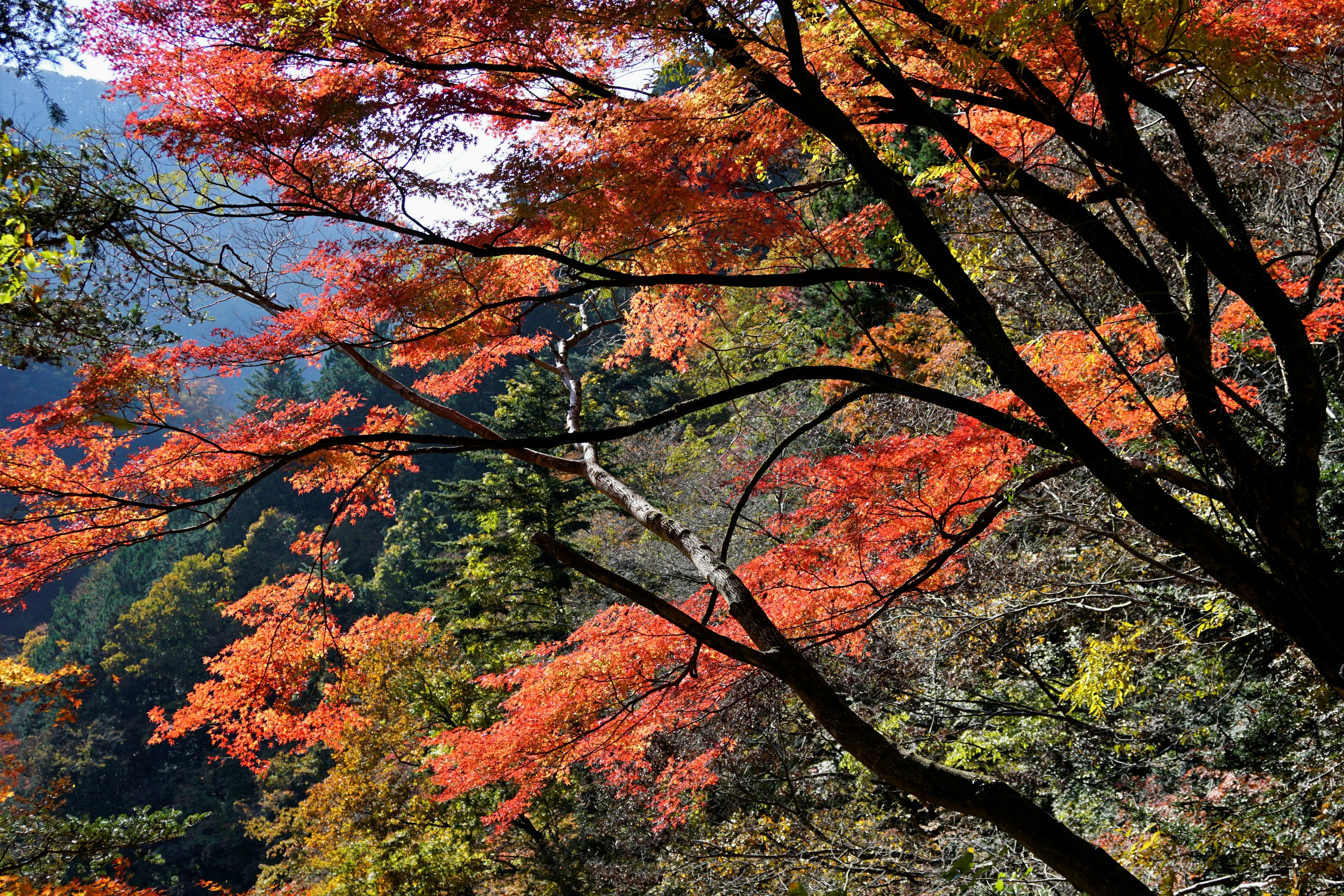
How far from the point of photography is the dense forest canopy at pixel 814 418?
8.55ft

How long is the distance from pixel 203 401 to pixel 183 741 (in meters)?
25.9

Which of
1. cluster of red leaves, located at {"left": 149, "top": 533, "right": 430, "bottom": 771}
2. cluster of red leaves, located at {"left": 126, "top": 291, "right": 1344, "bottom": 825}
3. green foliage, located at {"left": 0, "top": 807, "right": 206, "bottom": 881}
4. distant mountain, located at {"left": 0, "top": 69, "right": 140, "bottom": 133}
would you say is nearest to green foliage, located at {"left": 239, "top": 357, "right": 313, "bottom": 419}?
distant mountain, located at {"left": 0, "top": 69, "right": 140, "bottom": 133}

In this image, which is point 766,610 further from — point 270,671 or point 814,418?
point 270,671

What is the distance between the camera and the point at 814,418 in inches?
241

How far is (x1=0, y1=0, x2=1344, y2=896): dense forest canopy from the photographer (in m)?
2.61

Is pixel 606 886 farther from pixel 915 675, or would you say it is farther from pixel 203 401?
pixel 203 401

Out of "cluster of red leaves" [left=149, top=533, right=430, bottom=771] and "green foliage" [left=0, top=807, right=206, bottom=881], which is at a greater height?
"cluster of red leaves" [left=149, top=533, right=430, bottom=771]

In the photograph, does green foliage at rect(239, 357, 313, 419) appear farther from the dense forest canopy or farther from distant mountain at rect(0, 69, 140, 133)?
the dense forest canopy

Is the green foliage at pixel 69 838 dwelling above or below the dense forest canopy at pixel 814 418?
below

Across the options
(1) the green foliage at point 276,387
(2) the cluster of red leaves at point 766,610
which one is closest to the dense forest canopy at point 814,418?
(2) the cluster of red leaves at point 766,610

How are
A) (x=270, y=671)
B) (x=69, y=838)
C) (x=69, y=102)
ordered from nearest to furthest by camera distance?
1. (x=270, y=671)
2. (x=69, y=838)
3. (x=69, y=102)

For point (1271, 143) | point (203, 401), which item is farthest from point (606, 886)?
point (203, 401)

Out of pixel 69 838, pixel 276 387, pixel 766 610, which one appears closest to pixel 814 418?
pixel 766 610

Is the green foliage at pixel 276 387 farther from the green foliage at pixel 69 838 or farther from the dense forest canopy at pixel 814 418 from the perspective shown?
the green foliage at pixel 69 838
